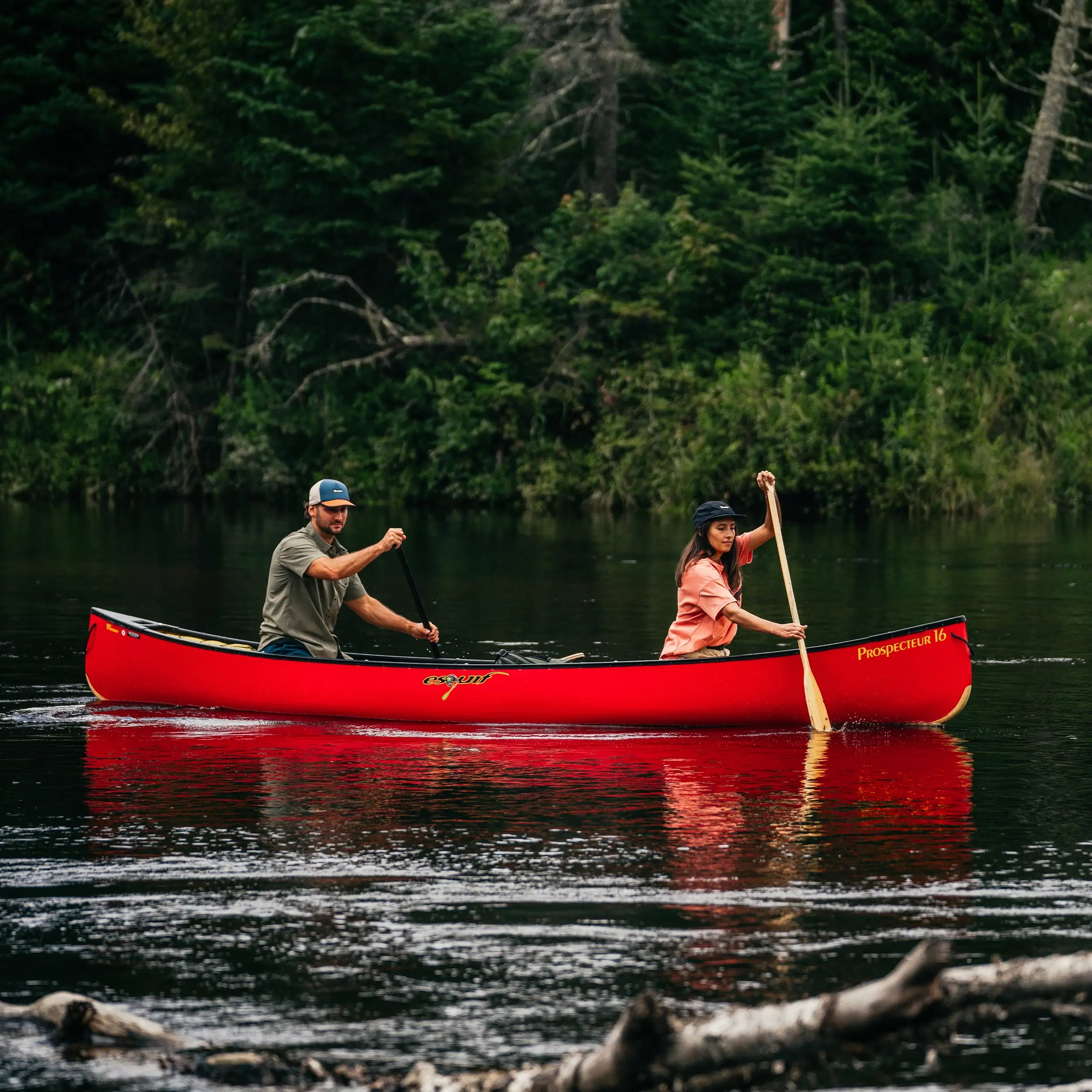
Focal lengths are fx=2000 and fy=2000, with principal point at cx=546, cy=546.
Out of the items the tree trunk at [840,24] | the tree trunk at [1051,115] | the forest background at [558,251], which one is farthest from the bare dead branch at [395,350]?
the tree trunk at [1051,115]

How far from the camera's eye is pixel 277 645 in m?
13.1

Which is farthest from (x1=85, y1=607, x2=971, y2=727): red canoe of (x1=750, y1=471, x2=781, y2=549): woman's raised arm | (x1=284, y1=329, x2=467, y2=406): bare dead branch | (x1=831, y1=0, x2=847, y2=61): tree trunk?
(x1=831, y1=0, x2=847, y2=61): tree trunk

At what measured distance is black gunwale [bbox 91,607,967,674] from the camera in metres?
12.0

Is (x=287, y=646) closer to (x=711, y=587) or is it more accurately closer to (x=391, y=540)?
(x=391, y=540)

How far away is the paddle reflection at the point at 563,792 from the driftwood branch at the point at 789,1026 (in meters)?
2.85

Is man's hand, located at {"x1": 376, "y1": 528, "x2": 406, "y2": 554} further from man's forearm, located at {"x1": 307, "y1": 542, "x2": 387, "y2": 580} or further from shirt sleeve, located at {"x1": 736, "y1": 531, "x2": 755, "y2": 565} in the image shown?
shirt sleeve, located at {"x1": 736, "y1": 531, "x2": 755, "y2": 565}

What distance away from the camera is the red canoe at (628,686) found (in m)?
12.1

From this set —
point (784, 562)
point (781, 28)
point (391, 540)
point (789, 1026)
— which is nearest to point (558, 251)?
point (781, 28)

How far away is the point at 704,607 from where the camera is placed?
12.2 m

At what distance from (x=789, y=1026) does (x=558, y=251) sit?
3564cm

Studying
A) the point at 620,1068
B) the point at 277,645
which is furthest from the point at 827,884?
the point at 277,645

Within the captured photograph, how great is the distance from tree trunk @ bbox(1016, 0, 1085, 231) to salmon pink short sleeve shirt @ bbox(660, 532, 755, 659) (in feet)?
90.1

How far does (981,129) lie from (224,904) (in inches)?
1326

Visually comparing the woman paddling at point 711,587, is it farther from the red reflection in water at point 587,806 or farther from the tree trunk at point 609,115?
the tree trunk at point 609,115
